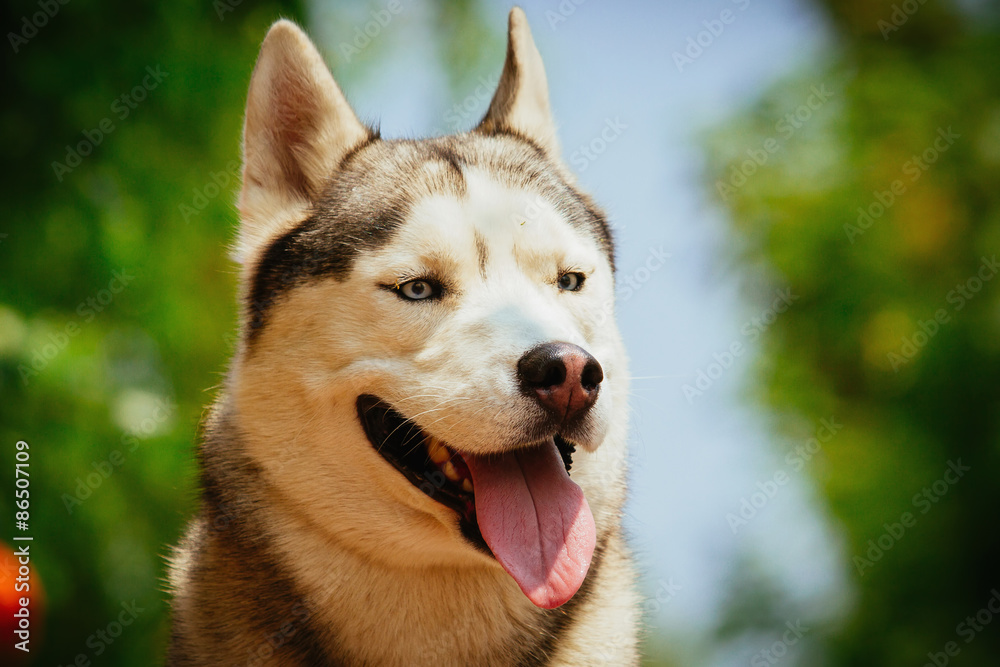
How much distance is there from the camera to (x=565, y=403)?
295cm

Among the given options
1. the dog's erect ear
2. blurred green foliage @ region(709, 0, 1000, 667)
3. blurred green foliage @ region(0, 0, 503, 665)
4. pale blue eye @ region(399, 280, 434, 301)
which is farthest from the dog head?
blurred green foliage @ region(709, 0, 1000, 667)

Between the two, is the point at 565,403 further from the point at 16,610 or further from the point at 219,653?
the point at 16,610

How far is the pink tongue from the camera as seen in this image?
2.96m

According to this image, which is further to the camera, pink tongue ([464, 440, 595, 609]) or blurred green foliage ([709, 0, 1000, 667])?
blurred green foliage ([709, 0, 1000, 667])

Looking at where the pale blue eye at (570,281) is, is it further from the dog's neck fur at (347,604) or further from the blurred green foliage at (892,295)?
the blurred green foliage at (892,295)

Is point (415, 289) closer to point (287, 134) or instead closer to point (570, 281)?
point (570, 281)

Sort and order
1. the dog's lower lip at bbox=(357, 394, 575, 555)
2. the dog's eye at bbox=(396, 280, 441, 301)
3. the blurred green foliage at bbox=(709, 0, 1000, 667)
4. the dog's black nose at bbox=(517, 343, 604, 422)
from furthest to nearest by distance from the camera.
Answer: the blurred green foliage at bbox=(709, 0, 1000, 667) → the dog's eye at bbox=(396, 280, 441, 301) → the dog's lower lip at bbox=(357, 394, 575, 555) → the dog's black nose at bbox=(517, 343, 604, 422)

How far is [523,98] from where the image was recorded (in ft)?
14.5

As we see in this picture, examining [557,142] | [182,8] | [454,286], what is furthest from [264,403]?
[182,8]

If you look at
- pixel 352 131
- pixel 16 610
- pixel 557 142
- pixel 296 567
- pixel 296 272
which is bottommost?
pixel 16 610

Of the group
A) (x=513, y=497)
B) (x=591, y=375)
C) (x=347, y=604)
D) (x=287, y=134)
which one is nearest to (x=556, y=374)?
(x=591, y=375)

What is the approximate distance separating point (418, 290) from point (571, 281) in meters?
0.67

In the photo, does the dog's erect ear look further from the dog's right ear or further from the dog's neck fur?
the dog's neck fur

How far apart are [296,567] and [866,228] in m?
9.74
